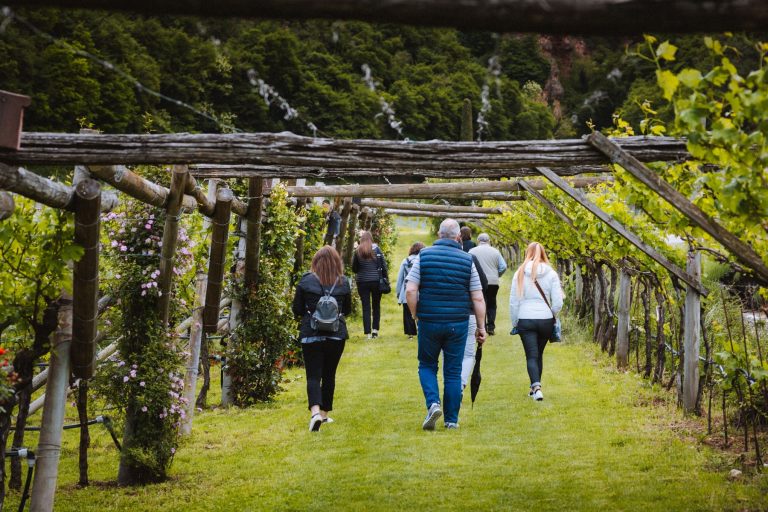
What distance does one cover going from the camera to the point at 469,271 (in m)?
8.20

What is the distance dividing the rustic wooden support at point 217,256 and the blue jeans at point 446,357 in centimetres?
195

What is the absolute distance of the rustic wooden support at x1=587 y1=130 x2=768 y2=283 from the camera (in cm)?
516

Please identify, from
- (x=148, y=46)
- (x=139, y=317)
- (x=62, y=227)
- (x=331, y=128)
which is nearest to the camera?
(x=62, y=227)

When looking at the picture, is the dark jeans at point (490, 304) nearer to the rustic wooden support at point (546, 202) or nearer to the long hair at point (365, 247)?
the long hair at point (365, 247)

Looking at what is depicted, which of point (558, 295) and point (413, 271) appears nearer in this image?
point (413, 271)

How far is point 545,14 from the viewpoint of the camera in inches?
98.5

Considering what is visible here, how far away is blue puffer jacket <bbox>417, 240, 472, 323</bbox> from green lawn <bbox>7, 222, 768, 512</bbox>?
3.56 ft

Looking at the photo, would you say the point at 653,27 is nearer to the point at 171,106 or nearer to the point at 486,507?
the point at 486,507

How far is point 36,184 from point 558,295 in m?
5.93

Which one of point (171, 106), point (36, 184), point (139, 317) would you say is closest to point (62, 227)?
point (36, 184)

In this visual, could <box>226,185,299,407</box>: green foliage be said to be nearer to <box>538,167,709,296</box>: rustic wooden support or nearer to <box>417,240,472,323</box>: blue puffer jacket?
<box>417,240,472,323</box>: blue puffer jacket

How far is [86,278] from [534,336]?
5234mm

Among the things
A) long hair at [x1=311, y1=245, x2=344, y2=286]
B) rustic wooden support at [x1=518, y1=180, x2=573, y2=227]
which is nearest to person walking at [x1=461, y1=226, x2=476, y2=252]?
rustic wooden support at [x1=518, y1=180, x2=573, y2=227]

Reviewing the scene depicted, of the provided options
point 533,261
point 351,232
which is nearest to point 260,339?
point 533,261
